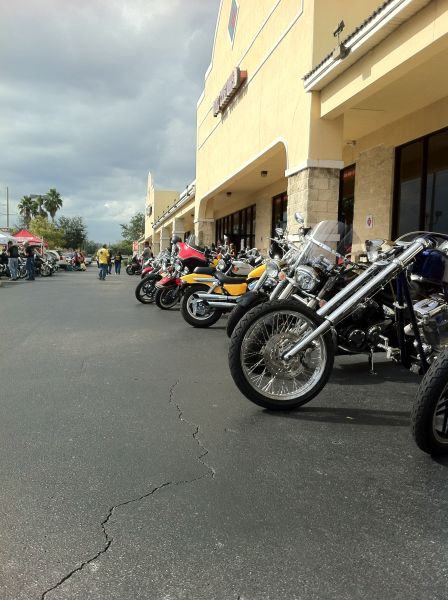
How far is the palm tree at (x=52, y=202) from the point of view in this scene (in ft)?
270

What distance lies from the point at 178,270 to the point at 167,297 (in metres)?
0.83

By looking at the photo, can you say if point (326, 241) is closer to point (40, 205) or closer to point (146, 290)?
point (146, 290)

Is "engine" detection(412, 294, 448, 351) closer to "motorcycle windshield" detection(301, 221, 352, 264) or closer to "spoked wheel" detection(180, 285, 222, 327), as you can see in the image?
"motorcycle windshield" detection(301, 221, 352, 264)

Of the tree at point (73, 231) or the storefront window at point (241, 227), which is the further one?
the tree at point (73, 231)

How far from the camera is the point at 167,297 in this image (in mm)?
10789

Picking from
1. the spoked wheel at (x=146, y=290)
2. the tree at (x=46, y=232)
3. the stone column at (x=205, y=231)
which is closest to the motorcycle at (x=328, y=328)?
the spoked wheel at (x=146, y=290)

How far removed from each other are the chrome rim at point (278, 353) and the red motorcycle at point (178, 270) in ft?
18.5

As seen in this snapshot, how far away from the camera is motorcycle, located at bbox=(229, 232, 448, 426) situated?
12.6ft

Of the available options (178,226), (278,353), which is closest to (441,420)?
(278,353)

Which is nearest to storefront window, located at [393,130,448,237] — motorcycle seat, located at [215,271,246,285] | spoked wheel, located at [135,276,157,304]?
motorcycle seat, located at [215,271,246,285]

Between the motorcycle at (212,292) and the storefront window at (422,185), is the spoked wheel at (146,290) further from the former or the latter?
the storefront window at (422,185)

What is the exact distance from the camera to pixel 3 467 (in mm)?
2975

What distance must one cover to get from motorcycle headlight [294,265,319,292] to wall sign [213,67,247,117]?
42.3 ft

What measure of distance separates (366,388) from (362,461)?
5.55 ft
